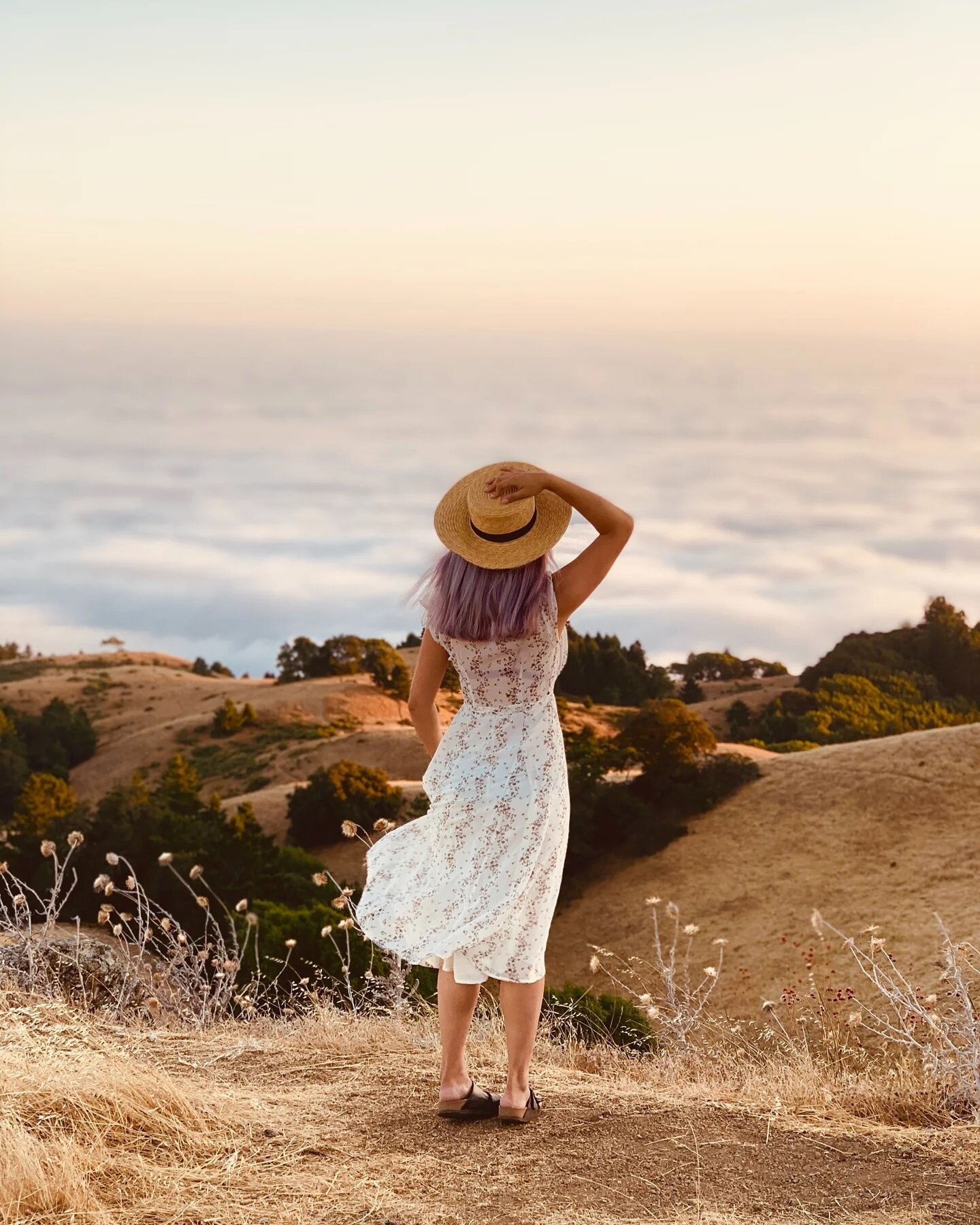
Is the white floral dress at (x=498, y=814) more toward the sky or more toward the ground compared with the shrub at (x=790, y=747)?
more toward the ground

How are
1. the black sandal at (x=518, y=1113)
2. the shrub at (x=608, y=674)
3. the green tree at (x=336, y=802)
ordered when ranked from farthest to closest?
the shrub at (x=608, y=674) → the green tree at (x=336, y=802) → the black sandal at (x=518, y=1113)

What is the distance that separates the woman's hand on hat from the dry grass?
2.04 meters

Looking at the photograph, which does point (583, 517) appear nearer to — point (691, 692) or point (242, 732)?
point (242, 732)

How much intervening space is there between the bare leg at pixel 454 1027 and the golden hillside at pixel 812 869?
1242 cm

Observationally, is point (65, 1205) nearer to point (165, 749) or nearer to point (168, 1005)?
point (168, 1005)

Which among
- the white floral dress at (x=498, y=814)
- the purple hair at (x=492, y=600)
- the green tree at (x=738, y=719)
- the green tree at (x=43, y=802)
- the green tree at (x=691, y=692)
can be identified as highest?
the green tree at (x=691, y=692)

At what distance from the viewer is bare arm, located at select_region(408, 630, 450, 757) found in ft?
13.7

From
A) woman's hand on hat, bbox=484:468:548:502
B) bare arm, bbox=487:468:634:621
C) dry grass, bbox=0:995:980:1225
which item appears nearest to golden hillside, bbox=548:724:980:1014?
dry grass, bbox=0:995:980:1225

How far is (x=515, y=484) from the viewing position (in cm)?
389

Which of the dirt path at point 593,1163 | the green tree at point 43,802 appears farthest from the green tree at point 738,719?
the dirt path at point 593,1163

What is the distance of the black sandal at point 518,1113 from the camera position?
424 centimetres

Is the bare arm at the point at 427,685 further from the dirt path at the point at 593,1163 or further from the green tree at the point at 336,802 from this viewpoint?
the green tree at the point at 336,802

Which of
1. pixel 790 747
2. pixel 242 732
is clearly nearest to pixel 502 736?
pixel 790 747

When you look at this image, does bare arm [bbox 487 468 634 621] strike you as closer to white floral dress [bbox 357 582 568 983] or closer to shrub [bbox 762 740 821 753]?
white floral dress [bbox 357 582 568 983]
